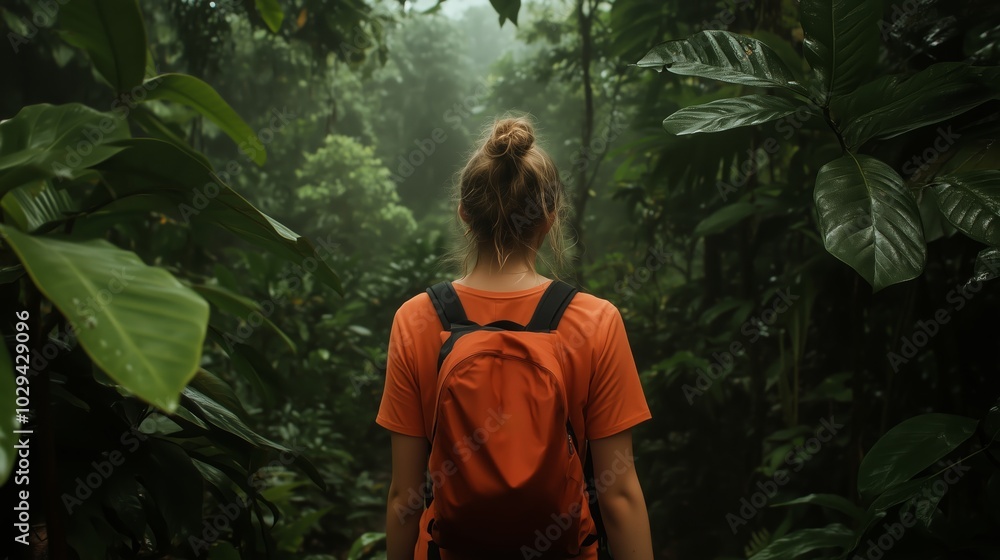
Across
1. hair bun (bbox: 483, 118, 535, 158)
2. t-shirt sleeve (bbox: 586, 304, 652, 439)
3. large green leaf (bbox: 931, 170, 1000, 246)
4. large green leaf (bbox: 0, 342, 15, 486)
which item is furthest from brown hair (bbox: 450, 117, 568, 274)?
large green leaf (bbox: 0, 342, 15, 486)

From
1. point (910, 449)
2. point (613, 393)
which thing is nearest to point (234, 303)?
point (613, 393)

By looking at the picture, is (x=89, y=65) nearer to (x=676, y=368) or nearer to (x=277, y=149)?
(x=676, y=368)

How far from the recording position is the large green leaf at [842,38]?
987mm

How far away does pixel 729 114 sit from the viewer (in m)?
1.02

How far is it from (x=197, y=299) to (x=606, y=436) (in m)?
0.76

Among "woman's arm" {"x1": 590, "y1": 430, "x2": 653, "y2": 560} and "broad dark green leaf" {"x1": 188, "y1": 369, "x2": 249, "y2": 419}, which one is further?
"broad dark green leaf" {"x1": 188, "y1": 369, "x2": 249, "y2": 419}

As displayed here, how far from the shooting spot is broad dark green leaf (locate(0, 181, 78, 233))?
825 millimetres

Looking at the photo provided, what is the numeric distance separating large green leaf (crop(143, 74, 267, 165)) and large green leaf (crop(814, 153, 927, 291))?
930mm

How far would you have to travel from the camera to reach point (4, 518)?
964mm

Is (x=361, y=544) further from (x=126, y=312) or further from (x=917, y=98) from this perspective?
(x=917, y=98)

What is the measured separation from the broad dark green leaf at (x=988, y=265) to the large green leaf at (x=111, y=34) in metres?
1.36

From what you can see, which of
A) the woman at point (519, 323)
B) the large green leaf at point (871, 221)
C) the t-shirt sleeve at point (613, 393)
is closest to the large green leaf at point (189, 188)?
the woman at point (519, 323)

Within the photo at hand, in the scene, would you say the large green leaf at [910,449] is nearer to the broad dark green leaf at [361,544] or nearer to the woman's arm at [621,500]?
the woman's arm at [621,500]

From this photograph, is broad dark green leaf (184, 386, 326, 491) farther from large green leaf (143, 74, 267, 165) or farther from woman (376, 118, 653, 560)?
large green leaf (143, 74, 267, 165)
